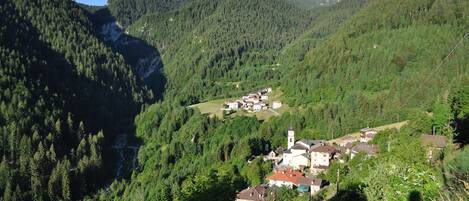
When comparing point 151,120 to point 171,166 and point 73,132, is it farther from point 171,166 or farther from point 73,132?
point 171,166

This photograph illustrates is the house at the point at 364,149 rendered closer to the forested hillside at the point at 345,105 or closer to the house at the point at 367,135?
the forested hillside at the point at 345,105

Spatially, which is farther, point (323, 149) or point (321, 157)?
point (321, 157)

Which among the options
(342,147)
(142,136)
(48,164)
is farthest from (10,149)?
(342,147)

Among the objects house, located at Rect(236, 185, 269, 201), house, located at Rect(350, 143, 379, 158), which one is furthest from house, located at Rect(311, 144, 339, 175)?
house, located at Rect(236, 185, 269, 201)

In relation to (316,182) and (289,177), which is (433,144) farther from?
(289,177)

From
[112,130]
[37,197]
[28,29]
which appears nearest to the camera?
[37,197]

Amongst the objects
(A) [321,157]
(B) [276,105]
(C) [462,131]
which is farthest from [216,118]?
(C) [462,131]
